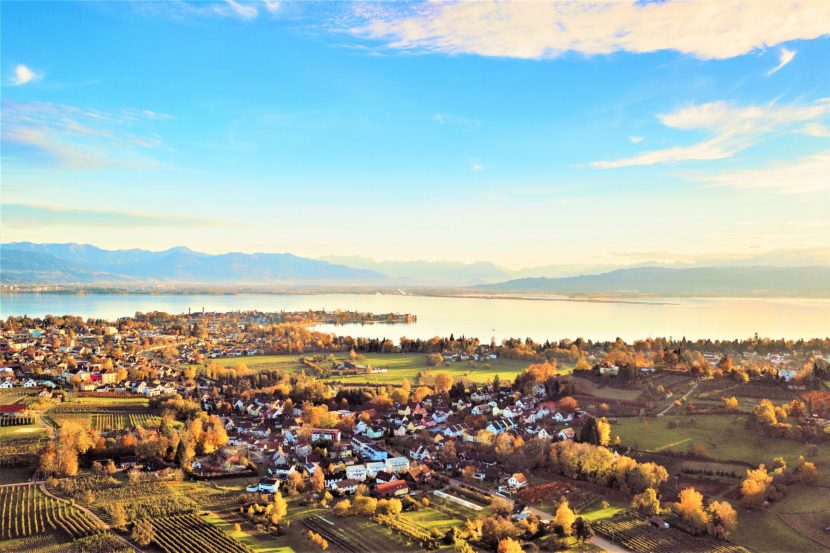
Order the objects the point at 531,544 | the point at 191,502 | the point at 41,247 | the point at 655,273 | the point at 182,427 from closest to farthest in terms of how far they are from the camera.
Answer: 1. the point at 531,544
2. the point at 191,502
3. the point at 182,427
4. the point at 655,273
5. the point at 41,247

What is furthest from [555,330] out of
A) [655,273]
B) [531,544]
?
[655,273]

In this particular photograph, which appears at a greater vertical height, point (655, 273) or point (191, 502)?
point (655, 273)

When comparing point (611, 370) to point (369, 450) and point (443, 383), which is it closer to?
point (443, 383)

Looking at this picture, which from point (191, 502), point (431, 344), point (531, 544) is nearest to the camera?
point (531, 544)

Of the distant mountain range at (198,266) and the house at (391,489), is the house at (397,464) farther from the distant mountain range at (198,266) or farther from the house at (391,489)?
the distant mountain range at (198,266)

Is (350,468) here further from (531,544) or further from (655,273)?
(655,273)

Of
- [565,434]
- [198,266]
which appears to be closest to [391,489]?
[565,434]
